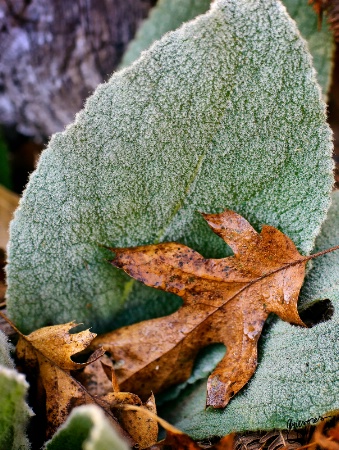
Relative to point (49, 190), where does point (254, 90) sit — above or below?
above

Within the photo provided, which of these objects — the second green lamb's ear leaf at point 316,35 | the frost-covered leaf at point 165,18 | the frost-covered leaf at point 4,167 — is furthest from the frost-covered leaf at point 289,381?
the frost-covered leaf at point 4,167

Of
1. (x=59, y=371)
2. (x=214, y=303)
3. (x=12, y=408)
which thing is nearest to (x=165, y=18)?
(x=214, y=303)

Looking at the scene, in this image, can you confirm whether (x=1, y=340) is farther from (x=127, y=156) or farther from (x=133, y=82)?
(x=133, y=82)

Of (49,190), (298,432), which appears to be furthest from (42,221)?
(298,432)

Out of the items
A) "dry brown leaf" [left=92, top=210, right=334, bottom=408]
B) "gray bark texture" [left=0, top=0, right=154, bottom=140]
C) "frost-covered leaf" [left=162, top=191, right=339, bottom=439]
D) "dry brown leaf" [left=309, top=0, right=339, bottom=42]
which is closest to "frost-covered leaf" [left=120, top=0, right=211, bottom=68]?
"gray bark texture" [left=0, top=0, right=154, bottom=140]

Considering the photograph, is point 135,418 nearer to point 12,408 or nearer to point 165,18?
point 12,408

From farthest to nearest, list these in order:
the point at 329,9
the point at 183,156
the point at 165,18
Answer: the point at 165,18
the point at 329,9
the point at 183,156

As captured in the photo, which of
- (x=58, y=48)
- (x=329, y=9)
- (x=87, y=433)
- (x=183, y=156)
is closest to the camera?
(x=87, y=433)
